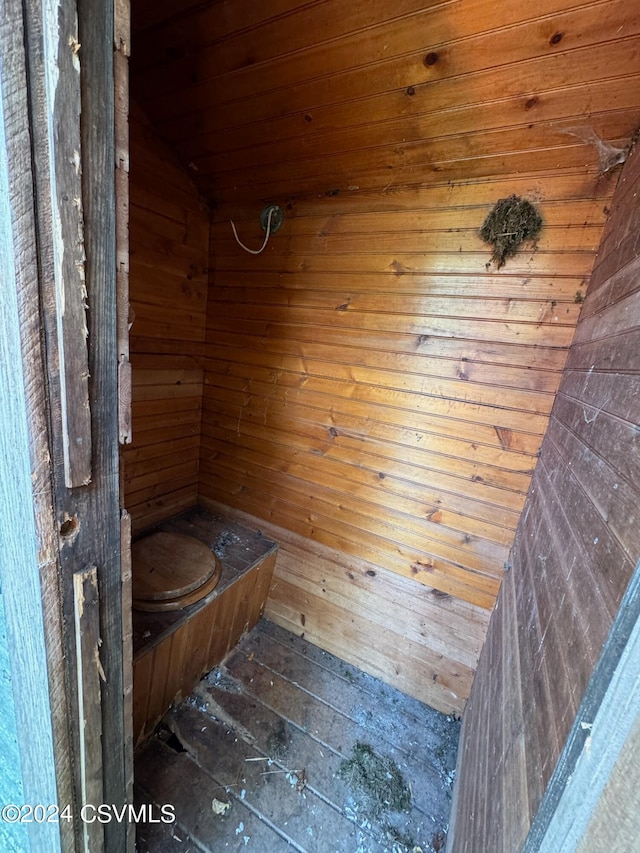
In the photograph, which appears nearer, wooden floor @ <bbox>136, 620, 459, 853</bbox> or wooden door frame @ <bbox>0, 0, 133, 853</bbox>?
wooden door frame @ <bbox>0, 0, 133, 853</bbox>

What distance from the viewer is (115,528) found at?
24.9 inches

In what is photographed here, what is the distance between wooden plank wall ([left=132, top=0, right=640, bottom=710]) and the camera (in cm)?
97

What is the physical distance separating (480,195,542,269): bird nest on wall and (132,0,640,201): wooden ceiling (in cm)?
11

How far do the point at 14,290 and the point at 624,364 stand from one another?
0.95m

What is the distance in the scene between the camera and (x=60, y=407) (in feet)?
1.69

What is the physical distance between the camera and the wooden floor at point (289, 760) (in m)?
1.15

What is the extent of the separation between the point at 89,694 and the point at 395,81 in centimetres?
170

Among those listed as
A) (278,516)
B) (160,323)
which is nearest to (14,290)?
(160,323)

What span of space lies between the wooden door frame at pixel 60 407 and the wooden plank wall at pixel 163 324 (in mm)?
1216

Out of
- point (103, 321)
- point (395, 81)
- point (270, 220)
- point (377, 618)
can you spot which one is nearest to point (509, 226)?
point (395, 81)

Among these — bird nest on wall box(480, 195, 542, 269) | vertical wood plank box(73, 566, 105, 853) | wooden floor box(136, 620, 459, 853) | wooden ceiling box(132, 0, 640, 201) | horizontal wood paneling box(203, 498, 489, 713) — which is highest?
wooden ceiling box(132, 0, 640, 201)

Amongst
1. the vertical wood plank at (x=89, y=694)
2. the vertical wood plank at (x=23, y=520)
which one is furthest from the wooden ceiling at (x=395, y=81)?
the vertical wood plank at (x=89, y=694)

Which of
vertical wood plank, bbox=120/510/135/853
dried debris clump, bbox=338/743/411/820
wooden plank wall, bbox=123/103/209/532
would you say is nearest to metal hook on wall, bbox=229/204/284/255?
wooden plank wall, bbox=123/103/209/532

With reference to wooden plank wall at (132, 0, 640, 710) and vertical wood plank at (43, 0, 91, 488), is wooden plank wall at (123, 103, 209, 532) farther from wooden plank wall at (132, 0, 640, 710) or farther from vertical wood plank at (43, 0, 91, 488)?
vertical wood plank at (43, 0, 91, 488)
